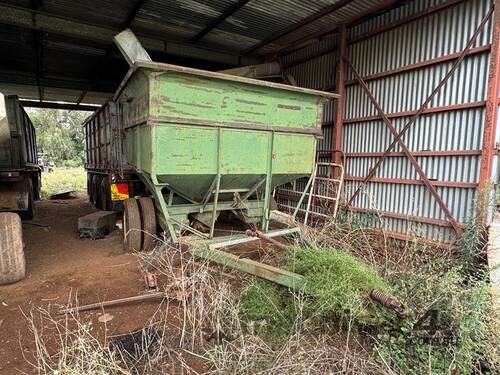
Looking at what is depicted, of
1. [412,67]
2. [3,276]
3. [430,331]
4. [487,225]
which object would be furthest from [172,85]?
[487,225]

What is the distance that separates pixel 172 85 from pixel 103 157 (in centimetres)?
540

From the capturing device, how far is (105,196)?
7.74 meters

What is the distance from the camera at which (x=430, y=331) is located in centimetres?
209

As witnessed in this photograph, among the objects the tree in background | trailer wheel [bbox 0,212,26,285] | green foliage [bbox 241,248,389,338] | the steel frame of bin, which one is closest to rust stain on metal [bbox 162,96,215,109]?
the steel frame of bin

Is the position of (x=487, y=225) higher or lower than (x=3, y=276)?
higher

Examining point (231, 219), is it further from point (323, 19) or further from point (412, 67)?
point (323, 19)

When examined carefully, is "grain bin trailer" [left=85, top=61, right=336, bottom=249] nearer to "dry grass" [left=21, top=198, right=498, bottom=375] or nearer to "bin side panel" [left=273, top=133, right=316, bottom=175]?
"bin side panel" [left=273, top=133, right=316, bottom=175]

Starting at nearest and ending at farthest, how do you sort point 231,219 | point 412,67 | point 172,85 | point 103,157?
point 172,85, point 412,67, point 231,219, point 103,157

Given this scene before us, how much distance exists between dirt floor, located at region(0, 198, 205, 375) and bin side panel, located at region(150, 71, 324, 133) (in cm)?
210

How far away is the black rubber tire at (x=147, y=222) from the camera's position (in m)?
4.67

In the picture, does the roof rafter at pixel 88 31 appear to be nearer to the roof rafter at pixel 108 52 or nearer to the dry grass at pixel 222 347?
the roof rafter at pixel 108 52

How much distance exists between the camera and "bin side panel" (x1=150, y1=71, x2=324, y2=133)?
3412 millimetres

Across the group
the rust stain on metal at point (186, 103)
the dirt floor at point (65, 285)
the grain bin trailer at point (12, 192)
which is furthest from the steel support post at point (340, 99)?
the grain bin trailer at point (12, 192)

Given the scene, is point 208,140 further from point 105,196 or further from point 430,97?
point 105,196
